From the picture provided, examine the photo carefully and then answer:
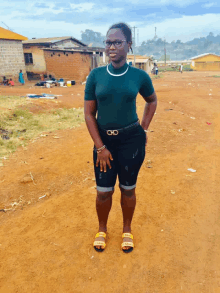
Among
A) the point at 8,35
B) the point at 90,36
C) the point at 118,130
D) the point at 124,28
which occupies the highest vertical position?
the point at 90,36

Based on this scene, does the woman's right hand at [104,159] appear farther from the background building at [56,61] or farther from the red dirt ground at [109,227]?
the background building at [56,61]

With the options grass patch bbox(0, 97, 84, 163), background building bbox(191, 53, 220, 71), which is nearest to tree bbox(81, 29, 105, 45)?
background building bbox(191, 53, 220, 71)

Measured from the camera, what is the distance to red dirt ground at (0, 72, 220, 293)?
2.07m

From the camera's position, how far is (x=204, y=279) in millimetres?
2064

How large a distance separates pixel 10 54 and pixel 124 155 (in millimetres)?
18872

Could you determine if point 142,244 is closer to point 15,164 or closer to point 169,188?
point 169,188

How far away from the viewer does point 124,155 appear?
2066mm

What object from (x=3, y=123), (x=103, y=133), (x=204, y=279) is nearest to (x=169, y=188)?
(x=204, y=279)

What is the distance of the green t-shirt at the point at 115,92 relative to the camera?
1.87 m

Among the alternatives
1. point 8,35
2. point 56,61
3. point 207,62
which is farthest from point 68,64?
point 207,62

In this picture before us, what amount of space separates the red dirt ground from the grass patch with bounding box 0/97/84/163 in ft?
2.18

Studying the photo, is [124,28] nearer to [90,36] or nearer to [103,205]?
[103,205]

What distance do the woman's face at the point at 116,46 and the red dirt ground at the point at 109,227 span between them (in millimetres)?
1927

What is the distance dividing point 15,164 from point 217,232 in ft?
12.3
